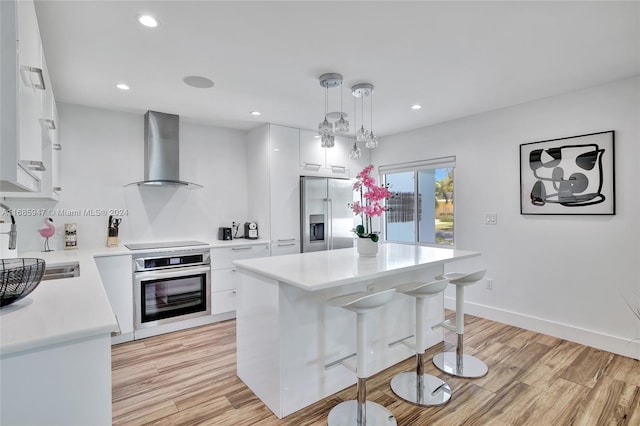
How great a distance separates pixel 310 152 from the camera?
4391mm

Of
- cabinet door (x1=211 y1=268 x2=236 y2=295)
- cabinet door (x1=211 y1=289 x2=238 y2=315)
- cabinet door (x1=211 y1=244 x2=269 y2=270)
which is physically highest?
cabinet door (x1=211 y1=244 x2=269 y2=270)

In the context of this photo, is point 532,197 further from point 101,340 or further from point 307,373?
point 101,340

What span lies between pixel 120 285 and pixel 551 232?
4.27 meters

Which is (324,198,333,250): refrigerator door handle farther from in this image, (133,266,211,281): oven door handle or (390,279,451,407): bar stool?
(390,279,451,407): bar stool

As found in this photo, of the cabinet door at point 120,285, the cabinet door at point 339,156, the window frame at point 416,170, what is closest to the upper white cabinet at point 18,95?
the cabinet door at point 120,285

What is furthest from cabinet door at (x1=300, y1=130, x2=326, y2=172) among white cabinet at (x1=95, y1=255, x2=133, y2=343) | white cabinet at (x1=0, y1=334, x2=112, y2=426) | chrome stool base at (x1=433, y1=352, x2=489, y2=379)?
white cabinet at (x1=0, y1=334, x2=112, y2=426)

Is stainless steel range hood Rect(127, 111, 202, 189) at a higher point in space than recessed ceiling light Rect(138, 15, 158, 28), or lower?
lower

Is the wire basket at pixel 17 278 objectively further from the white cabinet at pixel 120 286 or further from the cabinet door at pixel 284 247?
the cabinet door at pixel 284 247

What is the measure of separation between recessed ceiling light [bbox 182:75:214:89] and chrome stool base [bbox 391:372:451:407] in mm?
2827

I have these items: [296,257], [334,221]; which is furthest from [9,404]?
[334,221]

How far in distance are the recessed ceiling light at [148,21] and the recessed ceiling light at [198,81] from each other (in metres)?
0.73

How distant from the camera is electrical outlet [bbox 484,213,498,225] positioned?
366cm

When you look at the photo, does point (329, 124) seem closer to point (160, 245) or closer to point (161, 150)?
point (161, 150)

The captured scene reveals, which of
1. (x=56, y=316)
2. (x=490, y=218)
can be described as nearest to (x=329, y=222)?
(x=490, y=218)
